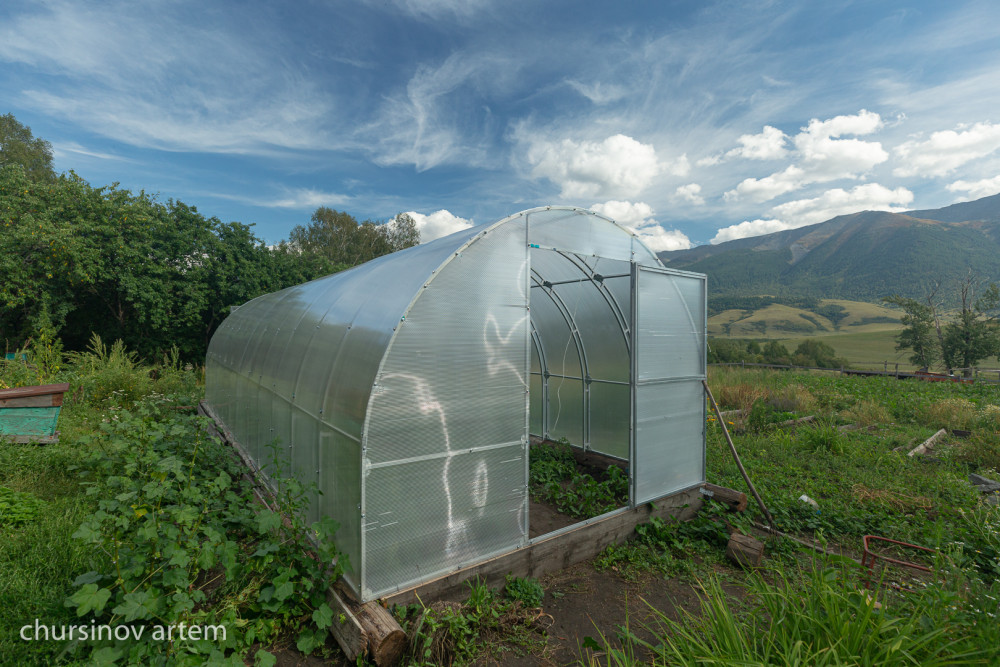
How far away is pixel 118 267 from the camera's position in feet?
50.6

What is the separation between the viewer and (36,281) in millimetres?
14305

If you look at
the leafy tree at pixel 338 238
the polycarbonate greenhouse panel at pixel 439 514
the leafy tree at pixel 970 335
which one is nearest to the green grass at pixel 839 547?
the polycarbonate greenhouse panel at pixel 439 514

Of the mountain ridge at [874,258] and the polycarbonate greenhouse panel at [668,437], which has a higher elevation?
the mountain ridge at [874,258]

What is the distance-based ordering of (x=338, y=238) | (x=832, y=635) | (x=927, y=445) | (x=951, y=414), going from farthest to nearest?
1. (x=338, y=238)
2. (x=951, y=414)
3. (x=927, y=445)
4. (x=832, y=635)

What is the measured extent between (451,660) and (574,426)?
4984 mm

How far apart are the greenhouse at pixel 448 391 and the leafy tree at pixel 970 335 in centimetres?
2912

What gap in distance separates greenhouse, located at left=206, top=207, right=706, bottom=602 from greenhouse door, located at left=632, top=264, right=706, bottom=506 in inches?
0.9

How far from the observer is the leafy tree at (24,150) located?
2240cm

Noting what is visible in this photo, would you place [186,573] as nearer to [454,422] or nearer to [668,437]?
[454,422]

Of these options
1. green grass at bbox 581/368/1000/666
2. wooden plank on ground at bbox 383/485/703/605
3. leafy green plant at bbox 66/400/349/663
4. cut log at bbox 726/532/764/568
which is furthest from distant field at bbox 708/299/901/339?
leafy green plant at bbox 66/400/349/663

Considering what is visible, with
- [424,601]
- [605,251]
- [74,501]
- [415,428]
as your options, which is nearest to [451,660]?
[424,601]

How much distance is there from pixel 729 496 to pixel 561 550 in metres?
Answer: 2.81

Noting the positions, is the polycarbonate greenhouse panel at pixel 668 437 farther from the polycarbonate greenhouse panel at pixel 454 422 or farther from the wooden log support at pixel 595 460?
the polycarbonate greenhouse panel at pixel 454 422

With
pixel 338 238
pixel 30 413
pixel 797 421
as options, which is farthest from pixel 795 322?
pixel 30 413
